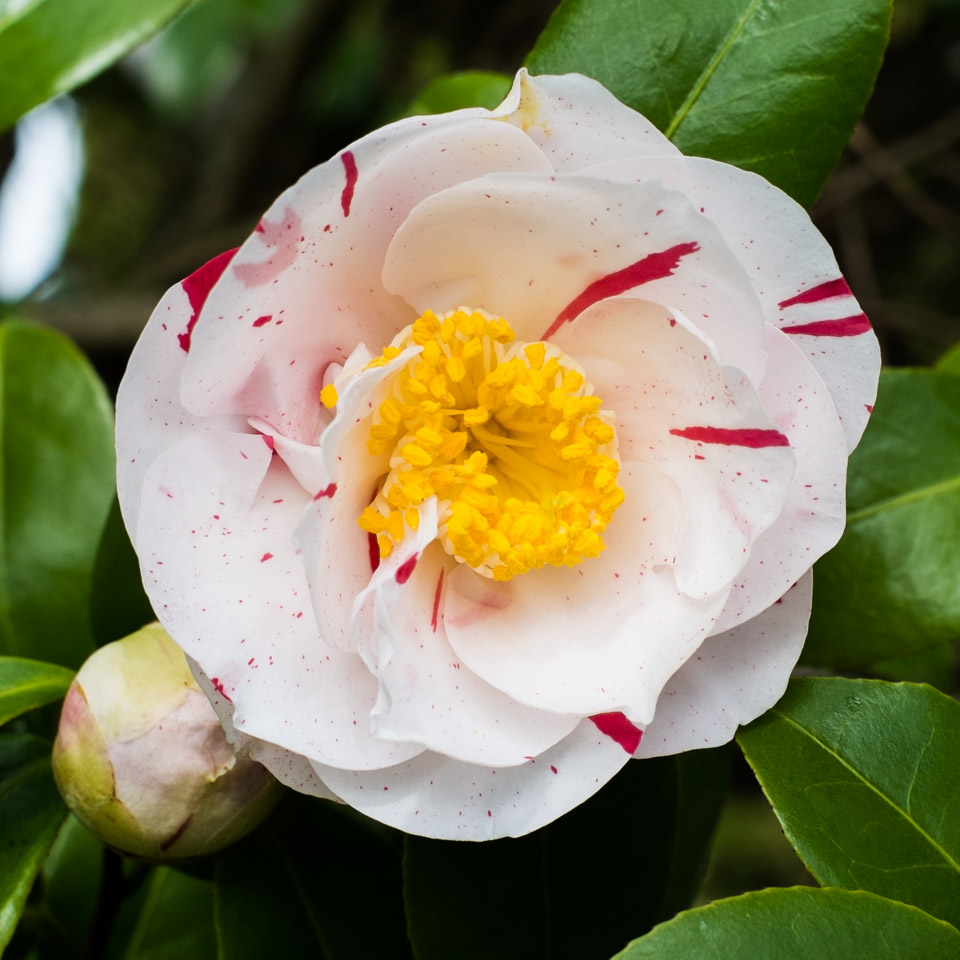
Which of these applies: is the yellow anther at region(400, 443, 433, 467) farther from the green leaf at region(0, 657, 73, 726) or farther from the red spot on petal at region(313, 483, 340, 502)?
the green leaf at region(0, 657, 73, 726)

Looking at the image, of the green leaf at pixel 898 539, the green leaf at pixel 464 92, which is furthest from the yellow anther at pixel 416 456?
the green leaf at pixel 464 92

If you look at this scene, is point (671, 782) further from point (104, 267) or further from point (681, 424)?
point (104, 267)

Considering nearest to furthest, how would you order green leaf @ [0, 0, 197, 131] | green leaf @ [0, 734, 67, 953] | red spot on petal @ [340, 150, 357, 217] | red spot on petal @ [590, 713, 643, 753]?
red spot on petal @ [340, 150, 357, 217], red spot on petal @ [590, 713, 643, 753], green leaf @ [0, 734, 67, 953], green leaf @ [0, 0, 197, 131]

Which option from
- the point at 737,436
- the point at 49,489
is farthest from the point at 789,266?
the point at 49,489

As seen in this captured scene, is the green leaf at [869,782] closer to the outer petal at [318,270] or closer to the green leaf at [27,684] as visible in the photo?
the outer petal at [318,270]

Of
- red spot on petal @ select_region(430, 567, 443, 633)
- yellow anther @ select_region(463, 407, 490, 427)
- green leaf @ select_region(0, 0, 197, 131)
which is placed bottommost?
red spot on petal @ select_region(430, 567, 443, 633)

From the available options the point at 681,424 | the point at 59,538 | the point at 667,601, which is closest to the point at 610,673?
the point at 667,601

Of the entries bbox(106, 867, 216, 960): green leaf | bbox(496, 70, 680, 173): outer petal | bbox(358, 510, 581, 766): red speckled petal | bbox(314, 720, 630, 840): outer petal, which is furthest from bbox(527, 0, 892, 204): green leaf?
bbox(106, 867, 216, 960): green leaf
